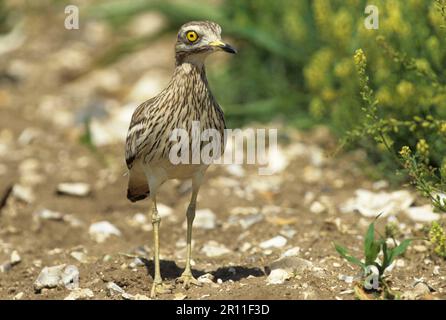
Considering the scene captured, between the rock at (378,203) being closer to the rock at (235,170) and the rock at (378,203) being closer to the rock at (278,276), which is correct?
the rock at (235,170)

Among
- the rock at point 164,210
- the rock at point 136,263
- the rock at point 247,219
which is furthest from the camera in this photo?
the rock at point 164,210

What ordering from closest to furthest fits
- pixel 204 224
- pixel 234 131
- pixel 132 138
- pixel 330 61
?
pixel 132 138 → pixel 204 224 → pixel 330 61 → pixel 234 131

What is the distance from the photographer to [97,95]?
1013 centimetres

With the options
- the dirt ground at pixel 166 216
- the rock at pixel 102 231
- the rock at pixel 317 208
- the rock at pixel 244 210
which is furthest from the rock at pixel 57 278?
the rock at pixel 317 208

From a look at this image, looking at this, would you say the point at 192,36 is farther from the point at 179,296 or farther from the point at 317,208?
the point at 317,208

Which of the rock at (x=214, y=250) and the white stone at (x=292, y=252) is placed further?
the rock at (x=214, y=250)

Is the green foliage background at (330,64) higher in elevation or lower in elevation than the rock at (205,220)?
higher

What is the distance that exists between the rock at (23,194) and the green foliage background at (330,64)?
204cm

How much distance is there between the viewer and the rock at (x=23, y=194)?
7.04 m

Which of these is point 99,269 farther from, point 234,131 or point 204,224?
point 234,131

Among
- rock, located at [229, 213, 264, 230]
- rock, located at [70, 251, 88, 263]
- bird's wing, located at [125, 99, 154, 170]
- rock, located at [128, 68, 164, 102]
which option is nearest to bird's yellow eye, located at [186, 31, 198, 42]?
bird's wing, located at [125, 99, 154, 170]

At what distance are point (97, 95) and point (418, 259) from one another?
5.61 metres

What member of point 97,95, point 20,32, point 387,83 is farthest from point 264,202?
point 20,32

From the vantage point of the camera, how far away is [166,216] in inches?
271
